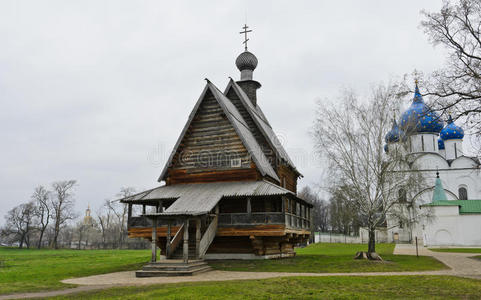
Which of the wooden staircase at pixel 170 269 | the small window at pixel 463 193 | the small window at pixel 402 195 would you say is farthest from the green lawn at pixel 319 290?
the small window at pixel 463 193

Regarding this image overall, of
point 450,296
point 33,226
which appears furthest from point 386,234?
point 33,226

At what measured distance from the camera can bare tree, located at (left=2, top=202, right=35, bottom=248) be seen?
64.2 metres

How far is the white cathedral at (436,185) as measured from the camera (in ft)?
64.8

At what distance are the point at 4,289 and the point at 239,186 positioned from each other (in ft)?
35.0

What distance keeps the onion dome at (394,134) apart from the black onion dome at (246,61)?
11.8m

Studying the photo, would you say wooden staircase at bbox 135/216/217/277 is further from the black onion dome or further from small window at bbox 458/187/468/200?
small window at bbox 458/187/468/200

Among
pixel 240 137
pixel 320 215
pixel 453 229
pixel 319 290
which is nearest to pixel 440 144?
pixel 453 229

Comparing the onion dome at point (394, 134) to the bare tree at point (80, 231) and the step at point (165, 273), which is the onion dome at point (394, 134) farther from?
the bare tree at point (80, 231)

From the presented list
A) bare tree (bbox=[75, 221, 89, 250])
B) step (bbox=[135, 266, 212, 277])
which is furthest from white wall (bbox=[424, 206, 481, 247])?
bare tree (bbox=[75, 221, 89, 250])

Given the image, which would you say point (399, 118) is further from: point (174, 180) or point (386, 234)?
point (386, 234)

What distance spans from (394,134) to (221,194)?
1010cm

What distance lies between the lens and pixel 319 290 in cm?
995

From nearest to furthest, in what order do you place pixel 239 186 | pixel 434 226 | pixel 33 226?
pixel 239 186
pixel 434 226
pixel 33 226

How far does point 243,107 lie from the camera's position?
2498 cm
